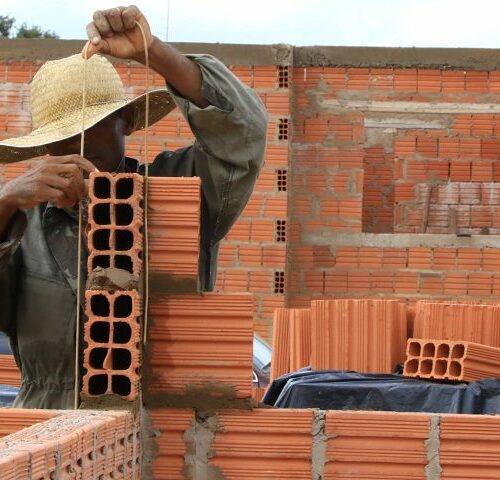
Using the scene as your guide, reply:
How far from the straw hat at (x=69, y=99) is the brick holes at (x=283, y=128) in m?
9.42

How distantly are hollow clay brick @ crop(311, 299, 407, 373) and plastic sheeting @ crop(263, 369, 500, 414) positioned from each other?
559mm

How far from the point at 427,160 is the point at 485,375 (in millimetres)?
8313

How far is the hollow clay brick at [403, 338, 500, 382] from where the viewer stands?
19.1ft

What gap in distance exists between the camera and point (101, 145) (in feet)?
13.0

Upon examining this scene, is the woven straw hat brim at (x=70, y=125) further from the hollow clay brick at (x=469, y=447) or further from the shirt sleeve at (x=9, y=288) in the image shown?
the hollow clay brick at (x=469, y=447)

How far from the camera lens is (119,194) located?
354 centimetres

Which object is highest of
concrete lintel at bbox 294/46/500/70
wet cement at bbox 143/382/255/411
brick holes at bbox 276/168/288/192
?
concrete lintel at bbox 294/46/500/70

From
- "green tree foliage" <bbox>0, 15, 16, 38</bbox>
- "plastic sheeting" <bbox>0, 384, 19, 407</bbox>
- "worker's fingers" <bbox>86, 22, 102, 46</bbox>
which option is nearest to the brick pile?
"worker's fingers" <bbox>86, 22, 102, 46</bbox>

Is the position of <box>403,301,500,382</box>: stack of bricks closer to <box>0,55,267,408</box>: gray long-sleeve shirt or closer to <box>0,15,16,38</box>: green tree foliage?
<box>0,55,267,408</box>: gray long-sleeve shirt

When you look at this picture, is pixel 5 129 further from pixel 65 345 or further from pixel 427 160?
pixel 65 345

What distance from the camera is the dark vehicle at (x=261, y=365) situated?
9.81 m

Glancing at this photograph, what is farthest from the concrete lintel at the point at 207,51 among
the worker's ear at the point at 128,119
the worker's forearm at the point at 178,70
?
the worker's forearm at the point at 178,70

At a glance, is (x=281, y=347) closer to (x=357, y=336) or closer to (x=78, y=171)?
(x=357, y=336)

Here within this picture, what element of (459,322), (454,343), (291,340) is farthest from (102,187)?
(291,340)
